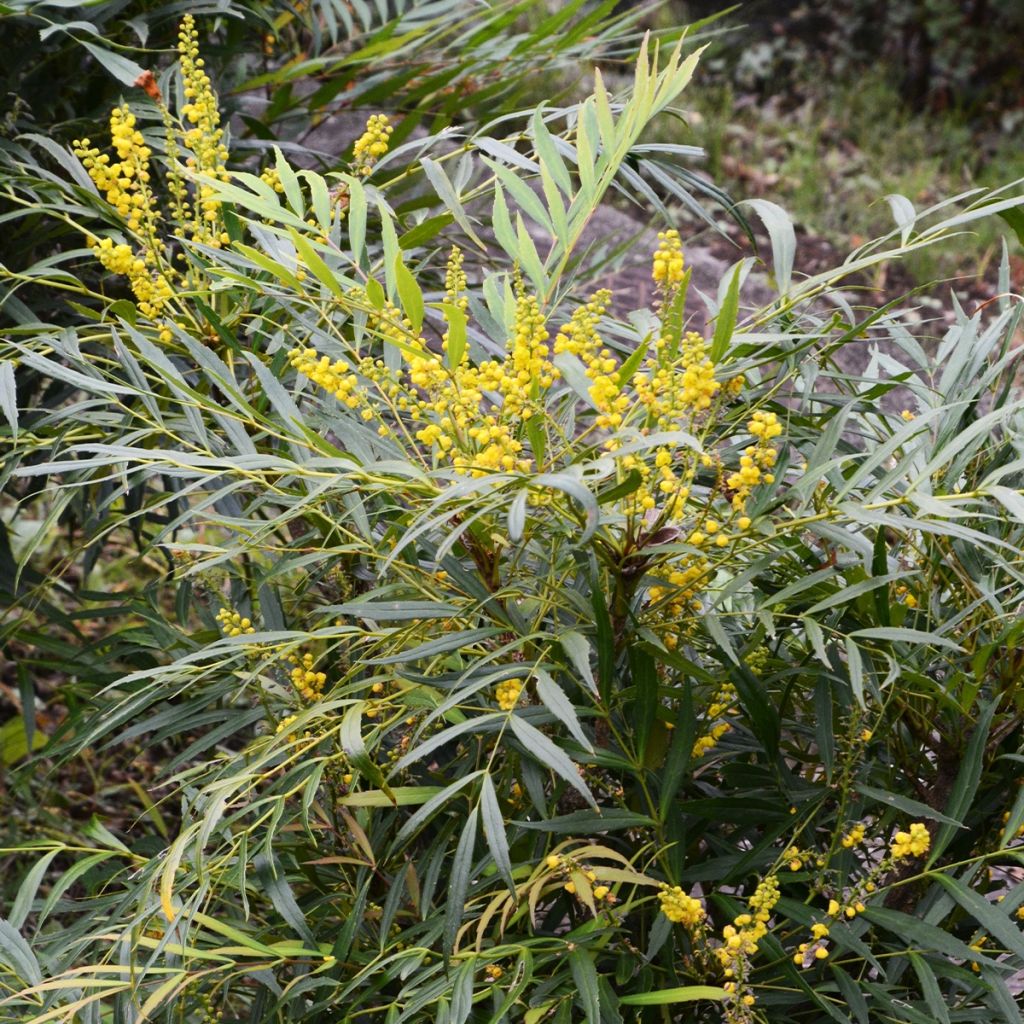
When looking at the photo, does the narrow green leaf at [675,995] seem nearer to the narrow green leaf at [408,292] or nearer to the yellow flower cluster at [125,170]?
the narrow green leaf at [408,292]

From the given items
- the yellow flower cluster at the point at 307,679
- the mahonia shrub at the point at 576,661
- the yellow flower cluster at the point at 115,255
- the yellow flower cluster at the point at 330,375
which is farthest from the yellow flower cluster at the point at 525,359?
the yellow flower cluster at the point at 115,255

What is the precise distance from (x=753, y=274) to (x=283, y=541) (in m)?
2.72

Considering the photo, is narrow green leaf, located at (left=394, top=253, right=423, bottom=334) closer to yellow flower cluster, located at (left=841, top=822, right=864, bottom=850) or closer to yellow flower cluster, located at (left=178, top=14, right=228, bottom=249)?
yellow flower cluster, located at (left=178, top=14, right=228, bottom=249)

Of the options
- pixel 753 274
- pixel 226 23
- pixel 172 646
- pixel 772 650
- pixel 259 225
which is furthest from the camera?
pixel 753 274

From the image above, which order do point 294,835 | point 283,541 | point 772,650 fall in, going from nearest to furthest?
point 772,650, point 294,835, point 283,541

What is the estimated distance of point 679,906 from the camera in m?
0.99

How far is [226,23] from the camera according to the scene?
188cm

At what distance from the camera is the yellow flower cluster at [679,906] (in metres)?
0.98

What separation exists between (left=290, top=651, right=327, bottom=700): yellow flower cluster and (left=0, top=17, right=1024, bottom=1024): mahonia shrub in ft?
0.04

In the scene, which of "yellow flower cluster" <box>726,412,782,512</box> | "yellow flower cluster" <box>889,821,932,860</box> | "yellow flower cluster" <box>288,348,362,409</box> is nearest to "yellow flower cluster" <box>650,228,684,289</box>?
"yellow flower cluster" <box>726,412,782,512</box>

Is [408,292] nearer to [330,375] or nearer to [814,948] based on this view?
[330,375]

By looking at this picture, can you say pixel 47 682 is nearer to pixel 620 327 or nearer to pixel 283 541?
pixel 283 541

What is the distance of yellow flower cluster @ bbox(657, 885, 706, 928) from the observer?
98 cm

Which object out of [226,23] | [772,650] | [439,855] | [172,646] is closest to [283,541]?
[172,646]
